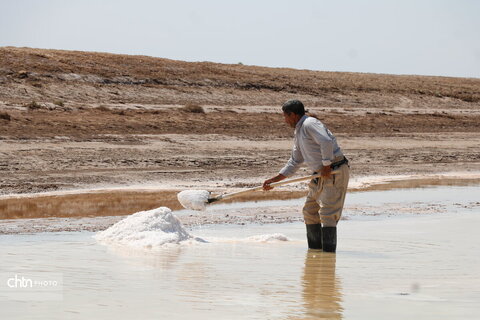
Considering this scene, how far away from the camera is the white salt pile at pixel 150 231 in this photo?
28.9 ft

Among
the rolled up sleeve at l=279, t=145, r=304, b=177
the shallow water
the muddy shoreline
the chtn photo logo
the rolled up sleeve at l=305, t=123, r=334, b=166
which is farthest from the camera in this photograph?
the muddy shoreline

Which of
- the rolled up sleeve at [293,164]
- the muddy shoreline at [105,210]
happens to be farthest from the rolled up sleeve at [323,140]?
the muddy shoreline at [105,210]

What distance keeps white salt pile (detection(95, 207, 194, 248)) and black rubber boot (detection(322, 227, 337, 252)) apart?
4.69 feet

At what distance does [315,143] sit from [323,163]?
0.21 metres

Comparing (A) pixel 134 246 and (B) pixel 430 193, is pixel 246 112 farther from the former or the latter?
(A) pixel 134 246

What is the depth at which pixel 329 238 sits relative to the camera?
8.38 meters

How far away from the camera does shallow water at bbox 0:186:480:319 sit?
19.2 ft

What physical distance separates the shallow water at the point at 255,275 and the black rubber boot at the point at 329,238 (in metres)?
0.09

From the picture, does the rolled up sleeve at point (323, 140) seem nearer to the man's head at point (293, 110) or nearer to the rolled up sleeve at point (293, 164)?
the man's head at point (293, 110)

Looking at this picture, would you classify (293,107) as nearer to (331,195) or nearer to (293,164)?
(293,164)

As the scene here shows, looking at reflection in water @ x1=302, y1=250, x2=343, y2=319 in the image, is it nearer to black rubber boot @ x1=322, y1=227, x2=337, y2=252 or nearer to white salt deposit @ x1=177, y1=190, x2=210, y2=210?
black rubber boot @ x1=322, y1=227, x2=337, y2=252

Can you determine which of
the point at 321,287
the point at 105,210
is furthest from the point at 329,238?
the point at 105,210

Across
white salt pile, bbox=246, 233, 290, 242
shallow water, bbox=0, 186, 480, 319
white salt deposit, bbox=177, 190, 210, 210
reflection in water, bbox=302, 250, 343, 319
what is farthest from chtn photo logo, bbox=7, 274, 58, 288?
white salt pile, bbox=246, 233, 290, 242

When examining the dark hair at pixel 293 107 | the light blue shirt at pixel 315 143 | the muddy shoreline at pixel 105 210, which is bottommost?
the muddy shoreline at pixel 105 210
